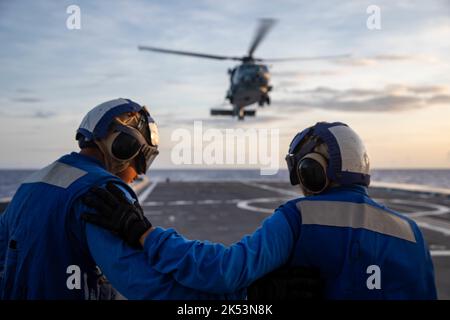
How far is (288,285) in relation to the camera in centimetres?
230

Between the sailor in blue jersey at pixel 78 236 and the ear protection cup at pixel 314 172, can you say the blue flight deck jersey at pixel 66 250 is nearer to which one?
the sailor in blue jersey at pixel 78 236

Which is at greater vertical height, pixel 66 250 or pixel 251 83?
pixel 251 83

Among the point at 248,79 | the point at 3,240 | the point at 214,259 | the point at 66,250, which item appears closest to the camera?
the point at 214,259

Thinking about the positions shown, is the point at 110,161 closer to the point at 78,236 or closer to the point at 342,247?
the point at 78,236

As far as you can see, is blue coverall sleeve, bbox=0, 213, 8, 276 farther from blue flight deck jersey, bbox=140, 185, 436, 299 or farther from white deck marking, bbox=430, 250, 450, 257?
white deck marking, bbox=430, 250, 450, 257

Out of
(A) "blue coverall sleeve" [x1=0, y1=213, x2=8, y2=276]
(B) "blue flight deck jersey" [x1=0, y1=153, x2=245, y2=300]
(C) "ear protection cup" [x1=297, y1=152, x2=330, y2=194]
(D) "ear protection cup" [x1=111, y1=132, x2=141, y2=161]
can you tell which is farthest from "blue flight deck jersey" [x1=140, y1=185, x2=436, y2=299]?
(A) "blue coverall sleeve" [x1=0, y1=213, x2=8, y2=276]

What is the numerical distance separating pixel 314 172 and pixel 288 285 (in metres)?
0.71

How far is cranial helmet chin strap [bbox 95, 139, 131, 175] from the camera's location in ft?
9.03

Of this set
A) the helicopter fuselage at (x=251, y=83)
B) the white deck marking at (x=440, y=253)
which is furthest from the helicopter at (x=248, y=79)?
the white deck marking at (x=440, y=253)

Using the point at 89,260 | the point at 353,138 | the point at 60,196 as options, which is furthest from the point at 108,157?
the point at 353,138

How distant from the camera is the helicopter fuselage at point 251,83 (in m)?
31.3

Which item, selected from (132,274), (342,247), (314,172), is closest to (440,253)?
(314,172)
